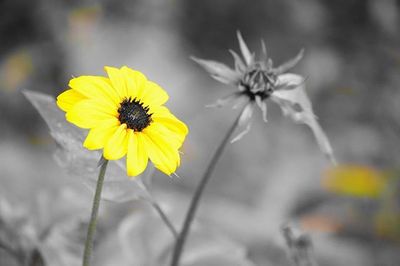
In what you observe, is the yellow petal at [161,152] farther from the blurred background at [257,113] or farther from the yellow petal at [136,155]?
the blurred background at [257,113]

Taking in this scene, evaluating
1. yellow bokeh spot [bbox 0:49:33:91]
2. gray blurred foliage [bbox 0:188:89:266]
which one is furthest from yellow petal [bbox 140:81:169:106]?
yellow bokeh spot [bbox 0:49:33:91]

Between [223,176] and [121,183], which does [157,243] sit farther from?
[223,176]

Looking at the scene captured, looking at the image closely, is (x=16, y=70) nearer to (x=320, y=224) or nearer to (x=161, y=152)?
(x=320, y=224)

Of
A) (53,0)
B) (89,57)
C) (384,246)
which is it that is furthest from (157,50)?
(384,246)

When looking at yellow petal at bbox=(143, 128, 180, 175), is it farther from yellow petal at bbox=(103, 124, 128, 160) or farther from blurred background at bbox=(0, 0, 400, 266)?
blurred background at bbox=(0, 0, 400, 266)

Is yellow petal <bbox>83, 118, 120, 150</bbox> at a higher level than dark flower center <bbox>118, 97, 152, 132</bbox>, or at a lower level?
lower

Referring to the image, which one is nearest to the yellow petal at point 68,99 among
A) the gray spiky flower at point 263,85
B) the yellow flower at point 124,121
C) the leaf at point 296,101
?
the yellow flower at point 124,121

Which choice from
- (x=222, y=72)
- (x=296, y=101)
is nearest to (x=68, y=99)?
(x=222, y=72)
